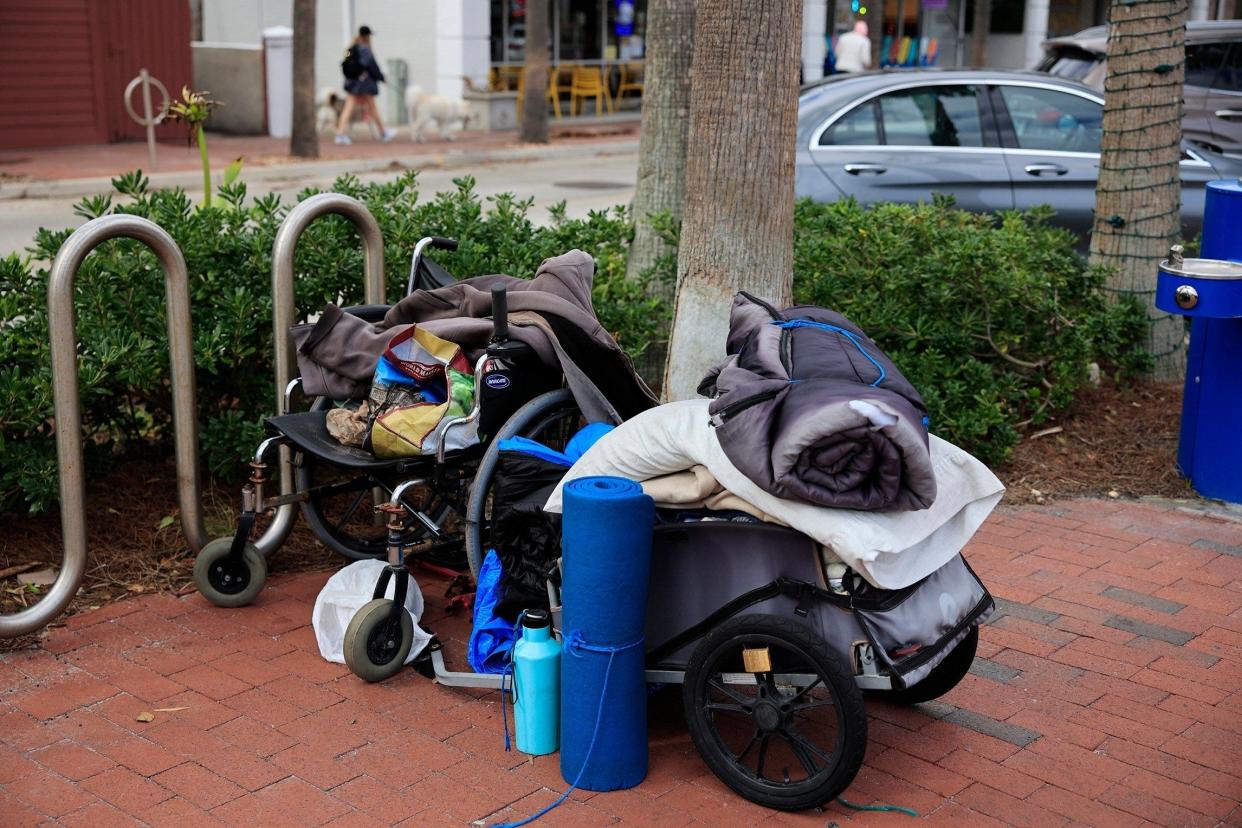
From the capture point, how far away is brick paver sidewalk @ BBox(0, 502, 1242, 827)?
3.61 metres

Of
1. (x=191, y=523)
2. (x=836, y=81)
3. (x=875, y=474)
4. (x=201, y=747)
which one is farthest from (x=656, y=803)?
(x=836, y=81)

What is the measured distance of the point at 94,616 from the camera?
475 cm

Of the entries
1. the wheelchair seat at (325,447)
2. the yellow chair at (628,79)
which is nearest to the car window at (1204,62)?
the wheelchair seat at (325,447)

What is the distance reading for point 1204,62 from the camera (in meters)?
11.6

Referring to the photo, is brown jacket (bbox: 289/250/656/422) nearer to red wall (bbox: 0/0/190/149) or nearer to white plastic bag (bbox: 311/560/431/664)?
white plastic bag (bbox: 311/560/431/664)

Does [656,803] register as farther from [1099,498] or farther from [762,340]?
[1099,498]

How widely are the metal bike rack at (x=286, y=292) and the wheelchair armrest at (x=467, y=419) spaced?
2.57 feet

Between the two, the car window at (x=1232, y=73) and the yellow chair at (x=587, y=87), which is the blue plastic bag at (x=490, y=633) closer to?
the car window at (x=1232, y=73)

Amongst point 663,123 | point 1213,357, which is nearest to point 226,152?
point 663,123

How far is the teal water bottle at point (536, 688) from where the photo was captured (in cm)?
384

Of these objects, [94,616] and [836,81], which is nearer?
[94,616]

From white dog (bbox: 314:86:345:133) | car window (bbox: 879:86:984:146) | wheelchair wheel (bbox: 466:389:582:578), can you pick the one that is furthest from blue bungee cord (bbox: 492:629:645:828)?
white dog (bbox: 314:86:345:133)

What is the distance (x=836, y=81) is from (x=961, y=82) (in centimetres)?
84

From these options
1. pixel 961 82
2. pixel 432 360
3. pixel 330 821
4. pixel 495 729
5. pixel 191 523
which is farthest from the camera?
pixel 961 82
